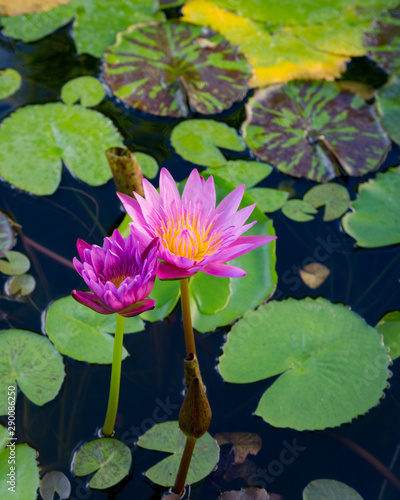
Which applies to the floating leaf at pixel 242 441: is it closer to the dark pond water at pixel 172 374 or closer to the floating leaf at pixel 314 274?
the dark pond water at pixel 172 374

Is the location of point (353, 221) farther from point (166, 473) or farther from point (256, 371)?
point (166, 473)

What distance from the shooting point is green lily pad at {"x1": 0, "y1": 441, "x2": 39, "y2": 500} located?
1.64 metres

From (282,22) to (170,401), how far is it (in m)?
2.79

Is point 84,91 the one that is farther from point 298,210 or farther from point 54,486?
point 54,486

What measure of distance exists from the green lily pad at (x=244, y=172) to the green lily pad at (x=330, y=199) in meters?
0.28

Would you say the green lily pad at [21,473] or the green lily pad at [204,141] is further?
the green lily pad at [204,141]

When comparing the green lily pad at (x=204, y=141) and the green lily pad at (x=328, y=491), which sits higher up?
the green lily pad at (x=204, y=141)

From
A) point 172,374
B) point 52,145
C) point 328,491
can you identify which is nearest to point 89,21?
point 52,145

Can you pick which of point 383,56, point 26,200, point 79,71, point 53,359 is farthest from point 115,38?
point 53,359

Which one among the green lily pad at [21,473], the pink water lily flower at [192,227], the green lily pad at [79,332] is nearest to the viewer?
the pink water lily flower at [192,227]

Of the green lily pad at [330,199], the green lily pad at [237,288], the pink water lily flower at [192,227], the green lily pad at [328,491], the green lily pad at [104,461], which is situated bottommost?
the green lily pad at [104,461]

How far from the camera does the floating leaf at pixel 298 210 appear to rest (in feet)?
8.36

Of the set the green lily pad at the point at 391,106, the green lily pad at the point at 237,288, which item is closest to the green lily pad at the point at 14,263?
the green lily pad at the point at 237,288

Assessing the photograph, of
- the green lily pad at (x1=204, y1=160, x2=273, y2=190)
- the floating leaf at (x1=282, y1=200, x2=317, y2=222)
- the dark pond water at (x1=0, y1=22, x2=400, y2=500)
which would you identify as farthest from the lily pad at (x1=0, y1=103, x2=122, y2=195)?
the floating leaf at (x1=282, y1=200, x2=317, y2=222)
